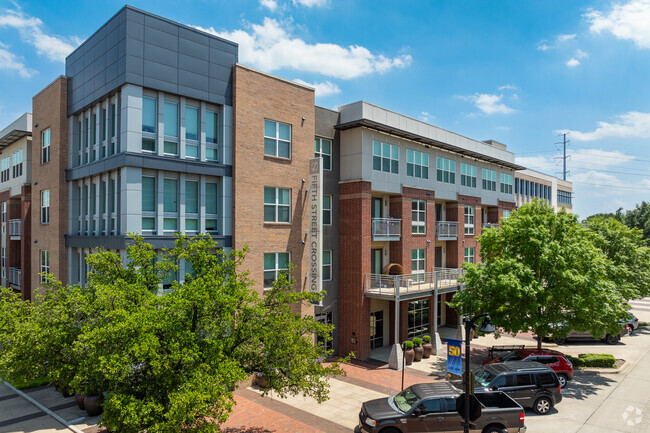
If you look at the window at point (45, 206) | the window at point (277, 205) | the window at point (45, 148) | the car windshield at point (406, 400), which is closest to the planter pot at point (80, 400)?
the window at point (277, 205)

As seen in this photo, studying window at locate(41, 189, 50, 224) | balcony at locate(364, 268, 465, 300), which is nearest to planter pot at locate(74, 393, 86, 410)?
window at locate(41, 189, 50, 224)

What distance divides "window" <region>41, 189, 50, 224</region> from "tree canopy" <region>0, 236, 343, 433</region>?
1050cm

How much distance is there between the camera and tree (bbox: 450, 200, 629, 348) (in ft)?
64.7

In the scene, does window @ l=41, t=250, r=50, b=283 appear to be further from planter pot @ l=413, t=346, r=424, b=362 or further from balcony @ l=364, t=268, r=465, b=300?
planter pot @ l=413, t=346, r=424, b=362

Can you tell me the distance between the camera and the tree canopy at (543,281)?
19.8 metres

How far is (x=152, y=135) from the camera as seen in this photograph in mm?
17609

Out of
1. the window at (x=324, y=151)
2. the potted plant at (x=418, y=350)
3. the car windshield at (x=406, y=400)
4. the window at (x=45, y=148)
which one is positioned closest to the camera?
the car windshield at (x=406, y=400)

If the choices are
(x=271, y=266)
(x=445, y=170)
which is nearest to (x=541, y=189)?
(x=445, y=170)

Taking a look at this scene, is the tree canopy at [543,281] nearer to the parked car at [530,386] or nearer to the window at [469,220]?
the parked car at [530,386]

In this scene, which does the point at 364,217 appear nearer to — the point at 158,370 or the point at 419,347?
the point at 419,347

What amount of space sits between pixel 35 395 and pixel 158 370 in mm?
12500

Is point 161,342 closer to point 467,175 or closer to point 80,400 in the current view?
point 80,400

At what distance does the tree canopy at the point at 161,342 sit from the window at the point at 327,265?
11.2 metres

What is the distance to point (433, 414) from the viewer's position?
44.5ft
